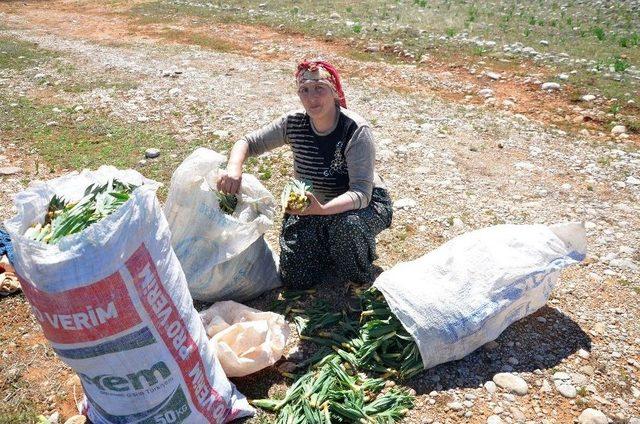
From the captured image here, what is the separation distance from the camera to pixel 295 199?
2.53 m

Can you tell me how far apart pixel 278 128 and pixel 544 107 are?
14.4ft

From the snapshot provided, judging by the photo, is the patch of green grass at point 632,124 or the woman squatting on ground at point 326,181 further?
the patch of green grass at point 632,124

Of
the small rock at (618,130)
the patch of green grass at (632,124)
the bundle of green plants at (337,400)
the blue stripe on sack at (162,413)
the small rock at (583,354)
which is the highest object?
the patch of green grass at (632,124)

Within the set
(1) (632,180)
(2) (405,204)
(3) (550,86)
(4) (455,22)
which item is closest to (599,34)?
(4) (455,22)

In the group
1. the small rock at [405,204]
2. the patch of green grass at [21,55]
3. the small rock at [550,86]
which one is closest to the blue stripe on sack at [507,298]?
the small rock at [405,204]

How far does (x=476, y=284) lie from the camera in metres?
2.48

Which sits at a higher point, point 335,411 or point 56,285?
point 56,285

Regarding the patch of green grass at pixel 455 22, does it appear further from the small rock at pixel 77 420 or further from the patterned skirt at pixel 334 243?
the small rock at pixel 77 420

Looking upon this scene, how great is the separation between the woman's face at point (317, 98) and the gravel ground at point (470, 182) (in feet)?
3.73

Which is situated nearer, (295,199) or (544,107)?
(295,199)

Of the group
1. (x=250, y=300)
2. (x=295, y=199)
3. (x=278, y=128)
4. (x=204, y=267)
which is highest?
(x=278, y=128)

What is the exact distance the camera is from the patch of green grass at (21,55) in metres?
8.02

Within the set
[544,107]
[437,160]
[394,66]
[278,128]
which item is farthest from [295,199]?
[394,66]

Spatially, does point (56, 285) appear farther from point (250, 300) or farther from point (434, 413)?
point (434, 413)
